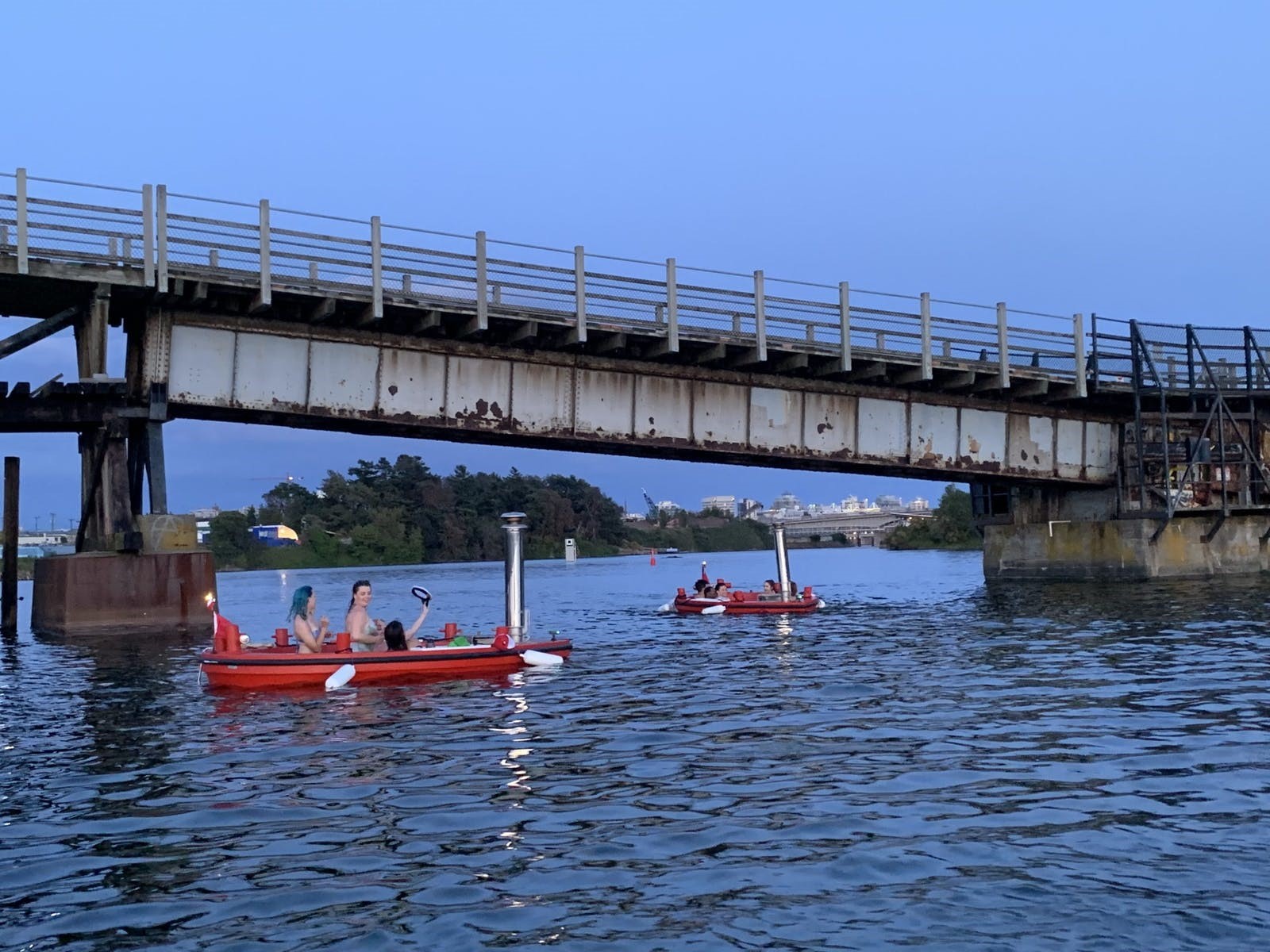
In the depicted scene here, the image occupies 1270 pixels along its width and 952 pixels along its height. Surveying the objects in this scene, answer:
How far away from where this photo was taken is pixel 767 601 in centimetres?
3950

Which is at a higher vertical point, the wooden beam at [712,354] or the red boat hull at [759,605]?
the wooden beam at [712,354]

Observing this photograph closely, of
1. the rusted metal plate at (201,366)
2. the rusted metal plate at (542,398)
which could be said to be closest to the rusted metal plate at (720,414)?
the rusted metal plate at (542,398)

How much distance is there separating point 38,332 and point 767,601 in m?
21.1

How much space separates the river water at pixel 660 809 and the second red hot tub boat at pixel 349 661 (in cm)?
55

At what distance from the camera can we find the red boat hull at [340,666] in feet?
70.3

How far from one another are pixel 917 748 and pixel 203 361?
75.2 feet

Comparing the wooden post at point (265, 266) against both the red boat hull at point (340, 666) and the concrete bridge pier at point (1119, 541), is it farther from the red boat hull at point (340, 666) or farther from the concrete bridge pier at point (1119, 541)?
the concrete bridge pier at point (1119, 541)

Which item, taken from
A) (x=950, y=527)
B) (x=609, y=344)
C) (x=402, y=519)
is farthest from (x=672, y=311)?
(x=402, y=519)

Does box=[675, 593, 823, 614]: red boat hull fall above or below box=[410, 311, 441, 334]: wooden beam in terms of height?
below

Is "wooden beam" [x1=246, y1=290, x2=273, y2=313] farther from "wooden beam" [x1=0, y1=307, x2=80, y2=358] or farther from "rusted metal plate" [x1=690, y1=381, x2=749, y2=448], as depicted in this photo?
"rusted metal plate" [x1=690, y1=381, x2=749, y2=448]

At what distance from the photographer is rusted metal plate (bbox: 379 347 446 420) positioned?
3378 cm

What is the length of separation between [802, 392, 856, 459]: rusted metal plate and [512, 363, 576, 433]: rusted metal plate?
7939mm

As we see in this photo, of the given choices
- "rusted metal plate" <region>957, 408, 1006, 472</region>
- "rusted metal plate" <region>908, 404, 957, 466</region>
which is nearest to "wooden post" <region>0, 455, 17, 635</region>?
"rusted metal plate" <region>908, 404, 957, 466</region>

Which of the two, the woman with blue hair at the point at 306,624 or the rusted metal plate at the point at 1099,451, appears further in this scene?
the rusted metal plate at the point at 1099,451
